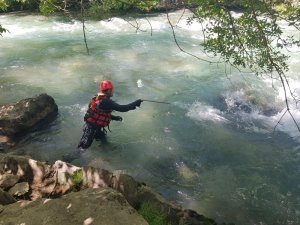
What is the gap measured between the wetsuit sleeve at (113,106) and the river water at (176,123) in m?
1.36

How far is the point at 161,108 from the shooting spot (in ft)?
37.1

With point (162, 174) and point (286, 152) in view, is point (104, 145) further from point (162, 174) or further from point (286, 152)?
point (286, 152)

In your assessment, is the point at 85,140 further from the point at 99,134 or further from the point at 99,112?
the point at 99,112

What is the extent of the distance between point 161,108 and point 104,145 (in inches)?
113

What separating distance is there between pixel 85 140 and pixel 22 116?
2053mm

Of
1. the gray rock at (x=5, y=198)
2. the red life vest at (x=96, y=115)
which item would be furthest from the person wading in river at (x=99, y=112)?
the gray rock at (x=5, y=198)

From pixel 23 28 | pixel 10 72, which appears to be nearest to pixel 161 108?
pixel 10 72

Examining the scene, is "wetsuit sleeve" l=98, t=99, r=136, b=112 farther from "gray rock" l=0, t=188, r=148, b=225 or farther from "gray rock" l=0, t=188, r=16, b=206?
"gray rock" l=0, t=188, r=16, b=206

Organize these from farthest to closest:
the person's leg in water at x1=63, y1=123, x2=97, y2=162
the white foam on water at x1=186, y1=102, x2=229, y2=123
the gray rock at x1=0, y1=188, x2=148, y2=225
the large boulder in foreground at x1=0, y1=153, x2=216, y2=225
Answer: the white foam on water at x1=186, y1=102, x2=229, y2=123
the person's leg in water at x1=63, y1=123, x2=97, y2=162
the large boulder in foreground at x1=0, y1=153, x2=216, y2=225
the gray rock at x1=0, y1=188, x2=148, y2=225

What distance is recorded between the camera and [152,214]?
18.3ft

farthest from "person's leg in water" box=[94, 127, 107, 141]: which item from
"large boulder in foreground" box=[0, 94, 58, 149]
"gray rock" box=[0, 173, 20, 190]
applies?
"gray rock" box=[0, 173, 20, 190]

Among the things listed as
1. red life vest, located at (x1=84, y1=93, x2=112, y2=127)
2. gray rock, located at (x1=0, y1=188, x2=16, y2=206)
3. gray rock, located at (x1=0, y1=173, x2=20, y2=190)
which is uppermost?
red life vest, located at (x1=84, y1=93, x2=112, y2=127)

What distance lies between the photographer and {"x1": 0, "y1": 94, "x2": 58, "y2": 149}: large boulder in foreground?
9.11 metres

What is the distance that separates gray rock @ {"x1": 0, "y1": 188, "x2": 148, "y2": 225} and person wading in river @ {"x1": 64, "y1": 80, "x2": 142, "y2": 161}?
3.05 meters
